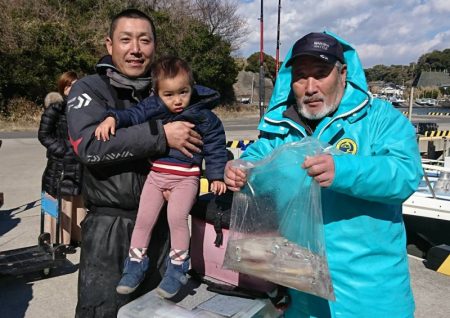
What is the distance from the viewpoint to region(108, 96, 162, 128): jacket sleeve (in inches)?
78.7

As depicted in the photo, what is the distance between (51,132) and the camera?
4684mm

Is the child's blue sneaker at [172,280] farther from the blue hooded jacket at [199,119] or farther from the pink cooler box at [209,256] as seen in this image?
the blue hooded jacket at [199,119]

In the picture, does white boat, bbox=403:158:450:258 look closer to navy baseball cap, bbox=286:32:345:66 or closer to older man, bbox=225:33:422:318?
older man, bbox=225:33:422:318

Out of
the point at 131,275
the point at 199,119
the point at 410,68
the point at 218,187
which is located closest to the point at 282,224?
the point at 218,187

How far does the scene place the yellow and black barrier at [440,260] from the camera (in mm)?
4570

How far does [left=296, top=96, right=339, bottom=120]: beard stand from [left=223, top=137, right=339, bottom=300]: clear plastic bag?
0.64 feet

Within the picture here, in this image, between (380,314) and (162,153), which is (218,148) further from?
(380,314)

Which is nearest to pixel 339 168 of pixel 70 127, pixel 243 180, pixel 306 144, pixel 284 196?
pixel 306 144

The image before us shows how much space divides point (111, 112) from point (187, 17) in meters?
30.8

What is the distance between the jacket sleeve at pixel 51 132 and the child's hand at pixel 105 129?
9.43 ft

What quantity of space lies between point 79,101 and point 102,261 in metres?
0.81

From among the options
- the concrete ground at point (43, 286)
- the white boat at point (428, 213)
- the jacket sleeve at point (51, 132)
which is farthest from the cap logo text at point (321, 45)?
the jacket sleeve at point (51, 132)

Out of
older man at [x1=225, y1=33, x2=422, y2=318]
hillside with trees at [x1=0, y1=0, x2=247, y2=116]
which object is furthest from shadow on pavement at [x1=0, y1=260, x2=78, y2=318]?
hillside with trees at [x1=0, y1=0, x2=247, y2=116]

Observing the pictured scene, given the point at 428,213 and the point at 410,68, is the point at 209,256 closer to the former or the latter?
the point at 428,213
